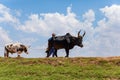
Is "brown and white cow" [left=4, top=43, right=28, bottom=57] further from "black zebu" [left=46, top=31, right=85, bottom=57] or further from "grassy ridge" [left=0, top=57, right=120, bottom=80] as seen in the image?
"grassy ridge" [left=0, top=57, right=120, bottom=80]

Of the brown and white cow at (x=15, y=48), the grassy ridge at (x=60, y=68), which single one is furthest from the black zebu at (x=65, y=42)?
the grassy ridge at (x=60, y=68)

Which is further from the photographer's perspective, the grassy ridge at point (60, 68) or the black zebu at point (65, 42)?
the black zebu at point (65, 42)

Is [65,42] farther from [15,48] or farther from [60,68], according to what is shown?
[60,68]

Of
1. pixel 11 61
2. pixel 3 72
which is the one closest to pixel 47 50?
pixel 11 61

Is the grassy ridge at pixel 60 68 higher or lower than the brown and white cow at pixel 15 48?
lower

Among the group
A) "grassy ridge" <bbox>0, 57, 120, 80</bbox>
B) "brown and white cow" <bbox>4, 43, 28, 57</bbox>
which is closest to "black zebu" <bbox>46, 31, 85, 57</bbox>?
"brown and white cow" <bbox>4, 43, 28, 57</bbox>

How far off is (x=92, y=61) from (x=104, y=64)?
92cm

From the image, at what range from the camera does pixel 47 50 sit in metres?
29.2

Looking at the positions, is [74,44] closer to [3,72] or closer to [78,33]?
[78,33]

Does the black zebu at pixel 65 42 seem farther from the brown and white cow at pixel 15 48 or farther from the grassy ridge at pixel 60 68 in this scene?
the grassy ridge at pixel 60 68

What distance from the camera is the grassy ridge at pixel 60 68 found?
66.6ft

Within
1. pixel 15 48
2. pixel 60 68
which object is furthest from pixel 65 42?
pixel 60 68

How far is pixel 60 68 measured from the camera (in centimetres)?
2203

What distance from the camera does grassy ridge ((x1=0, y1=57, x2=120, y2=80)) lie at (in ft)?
66.6
